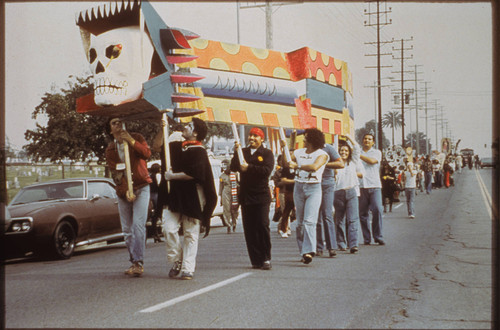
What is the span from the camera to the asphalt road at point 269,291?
6105 millimetres

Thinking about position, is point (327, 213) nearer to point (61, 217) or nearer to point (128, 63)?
point (128, 63)

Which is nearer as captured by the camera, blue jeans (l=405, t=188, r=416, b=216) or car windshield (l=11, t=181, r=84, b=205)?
car windshield (l=11, t=181, r=84, b=205)

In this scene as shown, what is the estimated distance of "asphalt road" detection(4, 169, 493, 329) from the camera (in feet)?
20.0

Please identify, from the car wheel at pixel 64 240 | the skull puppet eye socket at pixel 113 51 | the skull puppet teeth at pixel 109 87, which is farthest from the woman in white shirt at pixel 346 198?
the car wheel at pixel 64 240

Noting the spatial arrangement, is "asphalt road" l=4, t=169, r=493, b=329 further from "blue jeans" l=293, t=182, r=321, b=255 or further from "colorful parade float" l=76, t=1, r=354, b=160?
"colorful parade float" l=76, t=1, r=354, b=160

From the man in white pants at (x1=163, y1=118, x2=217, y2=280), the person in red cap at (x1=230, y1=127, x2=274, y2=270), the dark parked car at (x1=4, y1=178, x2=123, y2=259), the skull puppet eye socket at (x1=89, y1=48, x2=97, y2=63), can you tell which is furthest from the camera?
the dark parked car at (x1=4, y1=178, x2=123, y2=259)

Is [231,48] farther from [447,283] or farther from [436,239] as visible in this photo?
[447,283]

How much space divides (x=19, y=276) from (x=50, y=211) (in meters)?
2.32

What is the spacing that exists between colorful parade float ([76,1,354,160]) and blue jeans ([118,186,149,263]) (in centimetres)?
125

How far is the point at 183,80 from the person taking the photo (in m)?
10.6

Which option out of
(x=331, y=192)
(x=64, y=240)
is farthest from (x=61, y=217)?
(x=331, y=192)

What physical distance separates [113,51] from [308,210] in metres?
3.53

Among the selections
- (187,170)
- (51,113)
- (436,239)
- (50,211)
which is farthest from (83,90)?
(187,170)

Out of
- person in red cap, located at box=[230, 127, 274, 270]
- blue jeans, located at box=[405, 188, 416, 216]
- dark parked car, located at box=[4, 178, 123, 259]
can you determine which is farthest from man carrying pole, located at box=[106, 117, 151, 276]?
blue jeans, located at box=[405, 188, 416, 216]
